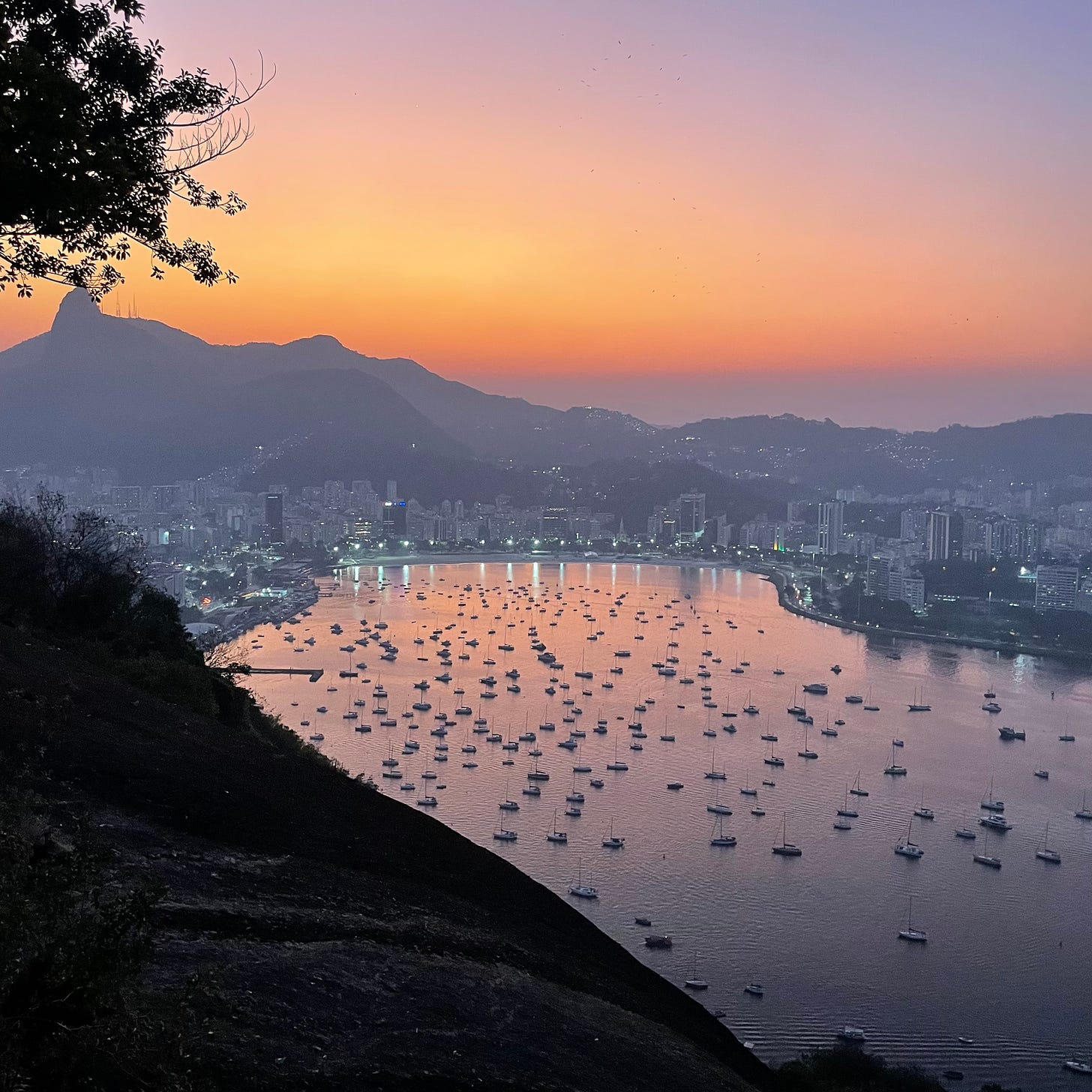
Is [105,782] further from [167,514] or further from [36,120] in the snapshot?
[167,514]

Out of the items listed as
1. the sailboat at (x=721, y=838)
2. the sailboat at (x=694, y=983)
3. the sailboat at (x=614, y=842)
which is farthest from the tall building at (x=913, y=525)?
the sailboat at (x=694, y=983)

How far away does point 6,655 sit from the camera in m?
2.21

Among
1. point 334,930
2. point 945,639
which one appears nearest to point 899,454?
point 945,639

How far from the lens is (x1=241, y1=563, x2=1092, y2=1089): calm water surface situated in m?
5.88

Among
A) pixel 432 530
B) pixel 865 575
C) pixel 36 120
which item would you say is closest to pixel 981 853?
pixel 36 120

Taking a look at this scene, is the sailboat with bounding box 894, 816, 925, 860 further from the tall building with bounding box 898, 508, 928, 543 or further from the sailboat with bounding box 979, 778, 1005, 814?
the tall building with bounding box 898, 508, 928, 543

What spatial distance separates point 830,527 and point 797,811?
26674 mm

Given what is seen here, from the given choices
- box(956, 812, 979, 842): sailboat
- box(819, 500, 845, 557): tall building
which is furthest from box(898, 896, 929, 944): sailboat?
box(819, 500, 845, 557): tall building

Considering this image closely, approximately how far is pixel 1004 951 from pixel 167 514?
29908mm

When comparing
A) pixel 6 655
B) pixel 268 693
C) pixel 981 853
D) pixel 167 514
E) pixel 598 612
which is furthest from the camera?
pixel 167 514

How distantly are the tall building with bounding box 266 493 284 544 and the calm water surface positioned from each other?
13560mm

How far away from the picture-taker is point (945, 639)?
1919cm

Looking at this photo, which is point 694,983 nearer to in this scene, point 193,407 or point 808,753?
point 808,753

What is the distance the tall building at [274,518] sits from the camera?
3172 centimetres
